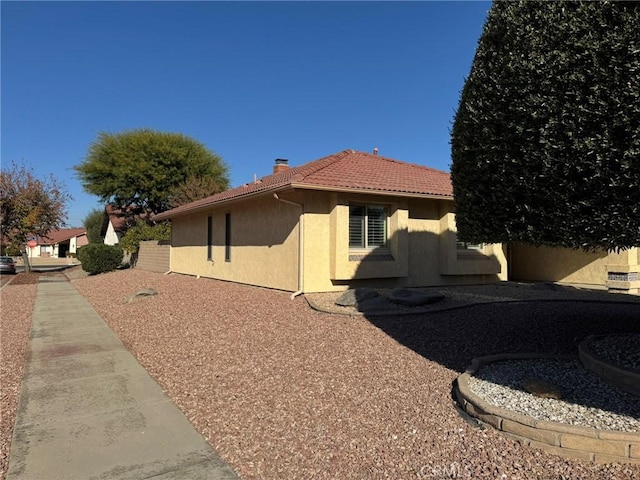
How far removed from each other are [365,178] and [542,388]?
914cm

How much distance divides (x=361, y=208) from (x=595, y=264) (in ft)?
26.6

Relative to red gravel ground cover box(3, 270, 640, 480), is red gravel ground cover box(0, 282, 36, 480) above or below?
below

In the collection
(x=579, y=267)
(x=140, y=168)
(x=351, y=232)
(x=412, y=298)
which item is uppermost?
(x=140, y=168)

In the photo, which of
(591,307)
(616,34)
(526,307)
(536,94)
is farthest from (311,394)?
(591,307)

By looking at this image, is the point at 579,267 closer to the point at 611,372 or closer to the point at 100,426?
the point at 611,372

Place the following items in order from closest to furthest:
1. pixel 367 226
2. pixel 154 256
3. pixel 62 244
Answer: pixel 367 226
pixel 154 256
pixel 62 244

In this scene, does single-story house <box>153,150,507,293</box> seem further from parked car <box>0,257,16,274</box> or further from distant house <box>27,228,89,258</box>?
distant house <box>27,228,89,258</box>

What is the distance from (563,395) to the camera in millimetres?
4352

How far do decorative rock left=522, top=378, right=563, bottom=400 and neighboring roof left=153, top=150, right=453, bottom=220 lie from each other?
7454 millimetres

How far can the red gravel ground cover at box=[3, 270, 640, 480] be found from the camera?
3504mm

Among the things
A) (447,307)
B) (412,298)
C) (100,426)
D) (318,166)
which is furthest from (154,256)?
(100,426)

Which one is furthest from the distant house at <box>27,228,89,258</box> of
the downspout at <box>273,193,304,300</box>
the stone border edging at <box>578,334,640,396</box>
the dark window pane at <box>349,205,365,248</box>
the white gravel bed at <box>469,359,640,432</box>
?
the stone border edging at <box>578,334,640,396</box>

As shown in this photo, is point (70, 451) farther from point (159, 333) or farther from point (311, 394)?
point (159, 333)

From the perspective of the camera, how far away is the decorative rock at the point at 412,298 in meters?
9.45
